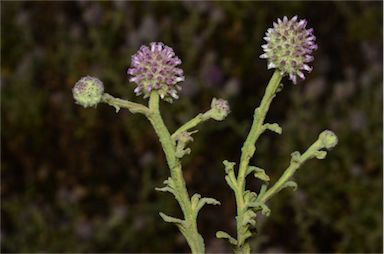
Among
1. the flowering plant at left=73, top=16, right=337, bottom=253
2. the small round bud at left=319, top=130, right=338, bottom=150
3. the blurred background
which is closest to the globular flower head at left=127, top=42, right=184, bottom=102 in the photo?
the flowering plant at left=73, top=16, right=337, bottom=253

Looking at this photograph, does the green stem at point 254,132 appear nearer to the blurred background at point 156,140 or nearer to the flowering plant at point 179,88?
the flowering plant at point 179,88

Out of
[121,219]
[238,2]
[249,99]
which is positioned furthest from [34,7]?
[121,219]

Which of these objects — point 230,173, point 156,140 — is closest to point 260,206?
point 230,173

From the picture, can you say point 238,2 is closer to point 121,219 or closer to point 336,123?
point 336,123

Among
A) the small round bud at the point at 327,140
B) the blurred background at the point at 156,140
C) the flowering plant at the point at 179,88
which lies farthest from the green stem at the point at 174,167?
the blurred background at the point at 156,140

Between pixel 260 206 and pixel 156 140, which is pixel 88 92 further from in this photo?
pixel 156 140

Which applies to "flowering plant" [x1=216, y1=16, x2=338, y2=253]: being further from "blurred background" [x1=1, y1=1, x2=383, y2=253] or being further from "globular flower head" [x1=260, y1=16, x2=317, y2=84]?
"blurred background" [x1=1, y1=1, x2=383, y2=253]
